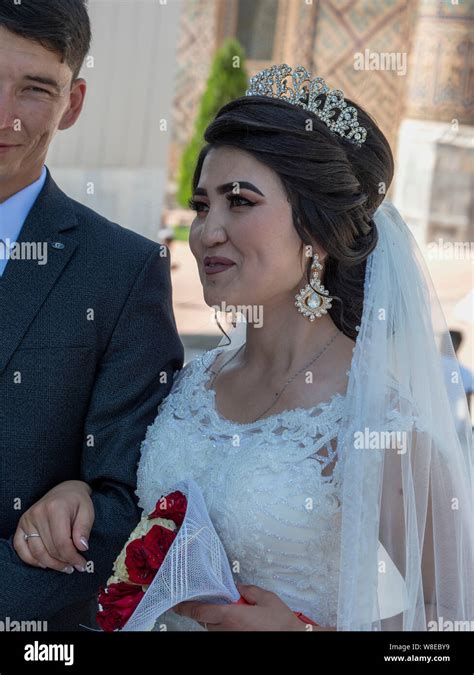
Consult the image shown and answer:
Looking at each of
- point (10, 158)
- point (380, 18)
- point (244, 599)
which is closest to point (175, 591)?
point (244, 599)

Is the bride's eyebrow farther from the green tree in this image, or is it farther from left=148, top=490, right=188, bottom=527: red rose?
the green tree

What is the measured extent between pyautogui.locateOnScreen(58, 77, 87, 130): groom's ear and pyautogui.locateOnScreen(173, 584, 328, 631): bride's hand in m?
1.17

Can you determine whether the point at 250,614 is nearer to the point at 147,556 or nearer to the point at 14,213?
the point at 147,556

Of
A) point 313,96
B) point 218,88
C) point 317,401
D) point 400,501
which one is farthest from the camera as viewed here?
point 218,88

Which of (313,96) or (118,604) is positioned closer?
(118,604)

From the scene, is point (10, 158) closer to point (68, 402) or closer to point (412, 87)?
point (68, 402)

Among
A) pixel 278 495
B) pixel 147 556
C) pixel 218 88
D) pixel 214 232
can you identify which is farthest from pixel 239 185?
pixel 218 88

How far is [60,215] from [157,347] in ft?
1.32

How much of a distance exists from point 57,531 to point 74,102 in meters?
1.03

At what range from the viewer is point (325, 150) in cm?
217

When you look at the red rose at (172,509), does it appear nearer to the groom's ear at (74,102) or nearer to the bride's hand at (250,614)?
the bride's hand at (250,614)

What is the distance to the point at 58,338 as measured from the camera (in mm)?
2115

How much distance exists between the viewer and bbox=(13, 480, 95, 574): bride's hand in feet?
6.34

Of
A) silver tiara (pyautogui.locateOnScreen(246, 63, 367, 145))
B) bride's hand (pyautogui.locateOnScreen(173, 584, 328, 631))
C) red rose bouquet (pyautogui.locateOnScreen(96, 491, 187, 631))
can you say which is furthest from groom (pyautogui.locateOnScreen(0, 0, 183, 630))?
silver tiara (pyautogui.locateOnScreen(246, 63, 367, 145))
